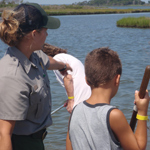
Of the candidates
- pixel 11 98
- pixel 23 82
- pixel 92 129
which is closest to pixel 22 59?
pixel 23 82

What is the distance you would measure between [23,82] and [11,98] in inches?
5.5

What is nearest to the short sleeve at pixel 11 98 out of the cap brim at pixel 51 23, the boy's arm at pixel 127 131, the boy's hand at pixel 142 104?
the cap brim at pixel 51 23

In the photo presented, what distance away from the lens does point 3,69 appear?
83.2 inches

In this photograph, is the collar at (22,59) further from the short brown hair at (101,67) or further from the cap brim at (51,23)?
the short brown hair at (101,67)

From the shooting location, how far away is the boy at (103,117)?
188 cm

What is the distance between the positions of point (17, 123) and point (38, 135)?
235 millimetres

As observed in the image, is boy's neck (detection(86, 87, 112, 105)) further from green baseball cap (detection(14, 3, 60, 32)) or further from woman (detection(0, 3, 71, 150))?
green baseball cap (detection(14, 3, 60, 32))

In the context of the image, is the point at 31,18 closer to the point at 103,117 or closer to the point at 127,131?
the point at 103,117

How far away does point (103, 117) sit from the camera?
1870 millimetres

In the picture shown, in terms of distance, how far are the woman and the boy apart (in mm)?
376

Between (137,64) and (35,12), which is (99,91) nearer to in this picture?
(35,12)

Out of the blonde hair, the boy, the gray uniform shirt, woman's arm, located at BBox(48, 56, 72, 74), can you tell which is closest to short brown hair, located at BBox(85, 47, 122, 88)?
the boy

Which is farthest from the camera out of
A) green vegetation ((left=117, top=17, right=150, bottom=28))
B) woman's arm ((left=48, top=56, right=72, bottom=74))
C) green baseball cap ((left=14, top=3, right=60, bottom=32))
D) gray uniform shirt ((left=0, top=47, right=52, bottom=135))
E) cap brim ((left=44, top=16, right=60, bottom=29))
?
green vegetation ((left=117, top=17, right=150, bottom=28))

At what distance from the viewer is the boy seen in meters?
1.88
